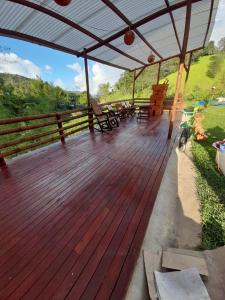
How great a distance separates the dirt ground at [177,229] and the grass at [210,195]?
0.25 ft

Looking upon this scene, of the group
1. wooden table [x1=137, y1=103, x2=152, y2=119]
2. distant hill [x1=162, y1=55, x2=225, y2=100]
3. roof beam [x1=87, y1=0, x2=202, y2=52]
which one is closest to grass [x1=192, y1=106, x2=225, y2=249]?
roof beam [x1=87, y1=0, x2=202, y2=52]

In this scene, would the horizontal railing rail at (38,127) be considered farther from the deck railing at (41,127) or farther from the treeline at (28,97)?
the treeline at (28,97)

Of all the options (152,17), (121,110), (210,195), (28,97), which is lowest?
(210,195)

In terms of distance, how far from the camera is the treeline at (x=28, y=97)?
1720 cm

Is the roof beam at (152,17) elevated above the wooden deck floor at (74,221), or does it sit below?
above

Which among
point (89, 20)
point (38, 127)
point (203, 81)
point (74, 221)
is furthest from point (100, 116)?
point (203, 81)

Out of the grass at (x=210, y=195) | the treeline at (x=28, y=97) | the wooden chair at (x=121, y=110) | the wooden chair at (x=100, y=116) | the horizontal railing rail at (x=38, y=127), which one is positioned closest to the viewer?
the grass at (x=210, y=195)

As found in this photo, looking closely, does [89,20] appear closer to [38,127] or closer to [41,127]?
[38,127]

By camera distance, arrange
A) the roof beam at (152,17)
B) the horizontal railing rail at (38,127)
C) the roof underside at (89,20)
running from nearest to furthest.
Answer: the roof underside at (89,20)
the horizontal railing rail at (38,127)
the roof beam at (152,17)

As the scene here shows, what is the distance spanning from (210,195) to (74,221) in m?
2.13

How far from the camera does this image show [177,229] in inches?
73.7

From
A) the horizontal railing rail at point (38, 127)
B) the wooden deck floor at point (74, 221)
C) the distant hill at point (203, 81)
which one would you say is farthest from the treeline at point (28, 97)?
the wooden deck floor at point (74, 221)

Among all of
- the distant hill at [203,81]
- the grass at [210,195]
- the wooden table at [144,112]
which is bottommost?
the grass at [210,195]

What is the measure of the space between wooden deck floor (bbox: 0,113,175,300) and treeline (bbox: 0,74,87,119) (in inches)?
677
